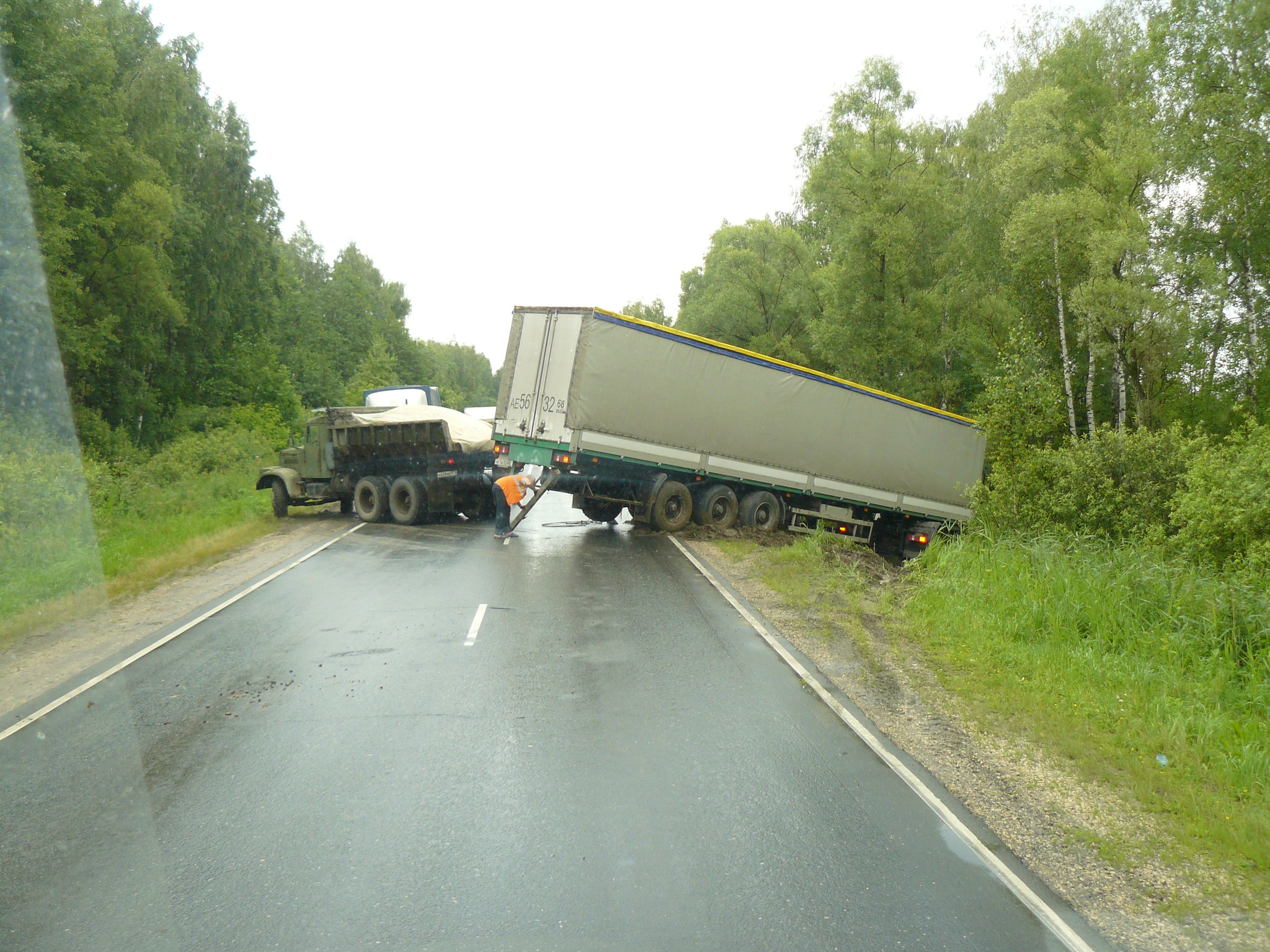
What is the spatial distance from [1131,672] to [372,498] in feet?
52.2

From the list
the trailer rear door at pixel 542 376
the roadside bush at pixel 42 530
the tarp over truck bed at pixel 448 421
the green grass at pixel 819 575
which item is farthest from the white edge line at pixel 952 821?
the tarp over truck bed at pixel 448 421

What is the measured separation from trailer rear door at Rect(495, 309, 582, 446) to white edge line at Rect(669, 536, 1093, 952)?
8.40 meters

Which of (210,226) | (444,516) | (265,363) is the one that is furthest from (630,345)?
(265,363)

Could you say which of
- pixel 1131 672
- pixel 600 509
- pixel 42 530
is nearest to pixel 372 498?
pixel 600 509

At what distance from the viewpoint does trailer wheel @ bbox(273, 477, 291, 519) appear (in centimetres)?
2133

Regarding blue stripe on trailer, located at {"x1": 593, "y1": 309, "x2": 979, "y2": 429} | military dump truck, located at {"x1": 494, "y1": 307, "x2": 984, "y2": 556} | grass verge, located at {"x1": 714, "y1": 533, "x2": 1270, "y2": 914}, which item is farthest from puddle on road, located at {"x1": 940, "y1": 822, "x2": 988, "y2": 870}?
blue stripe on trailer, located at {"x1": 593, "y1": 309, "x2": 979, "y2": 429}

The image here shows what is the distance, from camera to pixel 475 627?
31.5 ft

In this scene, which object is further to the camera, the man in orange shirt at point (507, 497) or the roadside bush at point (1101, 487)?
the man in orange shirt at point (507, 497)

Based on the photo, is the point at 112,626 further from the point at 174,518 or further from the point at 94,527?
the point at 174,518

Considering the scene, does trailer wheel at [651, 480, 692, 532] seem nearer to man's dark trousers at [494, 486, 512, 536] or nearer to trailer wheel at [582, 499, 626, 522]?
trailer wheel at [582, 499, 626, 522]

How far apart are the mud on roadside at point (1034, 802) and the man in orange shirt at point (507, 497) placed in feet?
25.6

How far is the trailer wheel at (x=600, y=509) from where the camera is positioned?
19281 millimetres

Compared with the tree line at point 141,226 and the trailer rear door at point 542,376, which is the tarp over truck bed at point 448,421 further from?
the tree line at point 141,226

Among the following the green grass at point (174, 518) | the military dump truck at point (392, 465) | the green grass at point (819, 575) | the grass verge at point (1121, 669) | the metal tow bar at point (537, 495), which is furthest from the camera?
the military dump truck at point (392, 465)
